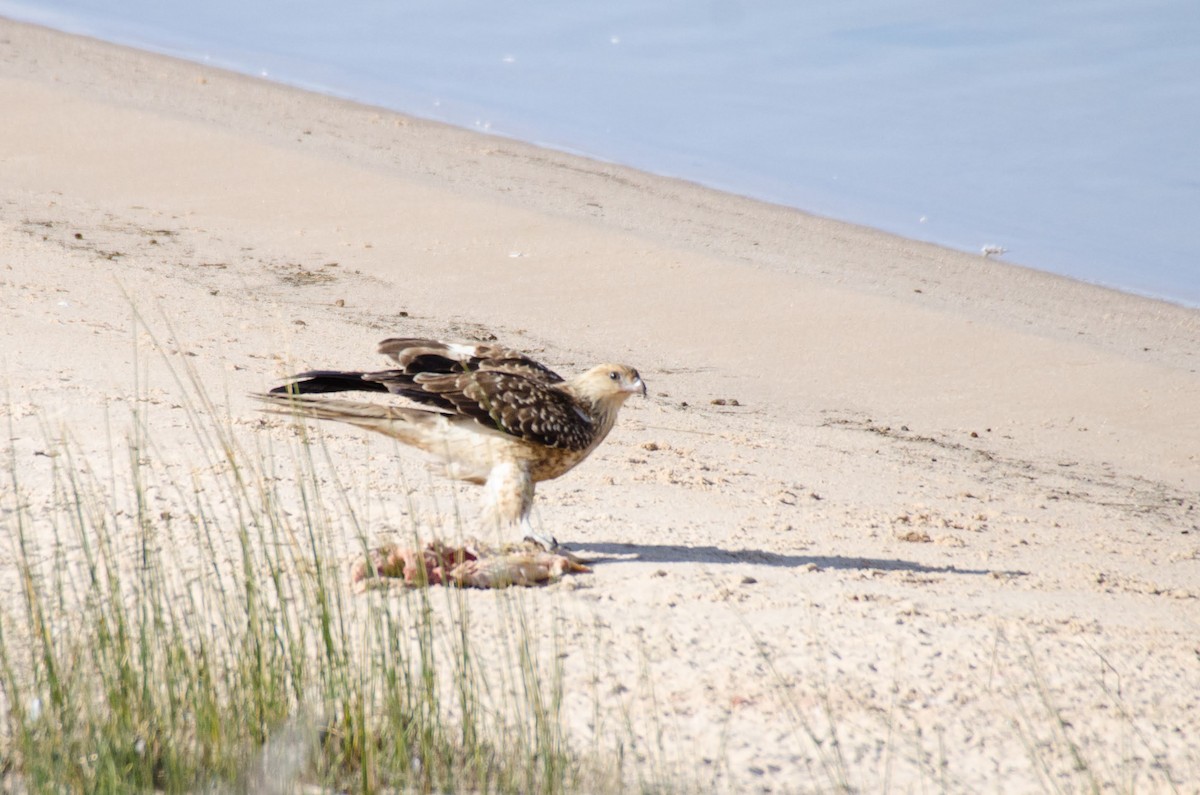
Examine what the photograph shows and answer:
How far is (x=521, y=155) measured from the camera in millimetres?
17734

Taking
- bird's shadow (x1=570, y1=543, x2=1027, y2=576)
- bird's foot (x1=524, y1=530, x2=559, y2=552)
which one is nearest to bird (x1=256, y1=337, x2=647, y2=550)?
bird's foot (x1=524, y1=530, x2=559, y2=552)

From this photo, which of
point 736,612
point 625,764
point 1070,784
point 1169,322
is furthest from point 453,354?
point 1169,322

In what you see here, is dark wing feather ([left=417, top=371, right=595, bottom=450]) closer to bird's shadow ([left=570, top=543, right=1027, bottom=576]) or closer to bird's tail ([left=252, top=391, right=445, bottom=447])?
bird's tail ([left=252, top=391, right=445, bottom=447])

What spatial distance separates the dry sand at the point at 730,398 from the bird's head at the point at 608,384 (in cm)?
60

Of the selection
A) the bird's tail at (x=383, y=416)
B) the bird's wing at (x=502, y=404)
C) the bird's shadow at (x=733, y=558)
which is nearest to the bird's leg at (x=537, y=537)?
the bird's shadow at (x=733, y=558)

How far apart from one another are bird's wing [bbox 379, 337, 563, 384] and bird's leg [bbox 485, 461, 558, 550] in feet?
1.54

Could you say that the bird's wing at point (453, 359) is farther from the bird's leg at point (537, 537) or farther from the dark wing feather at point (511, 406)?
the bird's leg at point (537, 537)

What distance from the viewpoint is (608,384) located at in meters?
6.27

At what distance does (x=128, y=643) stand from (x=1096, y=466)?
7046 millimetres

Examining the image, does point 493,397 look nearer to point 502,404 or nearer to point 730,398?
point 502,404

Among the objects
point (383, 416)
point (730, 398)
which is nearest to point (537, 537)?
point (383, 416)

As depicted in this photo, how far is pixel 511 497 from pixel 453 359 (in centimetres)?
78

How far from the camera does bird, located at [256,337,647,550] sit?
5.86m

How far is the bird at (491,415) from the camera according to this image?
5.86 meters
